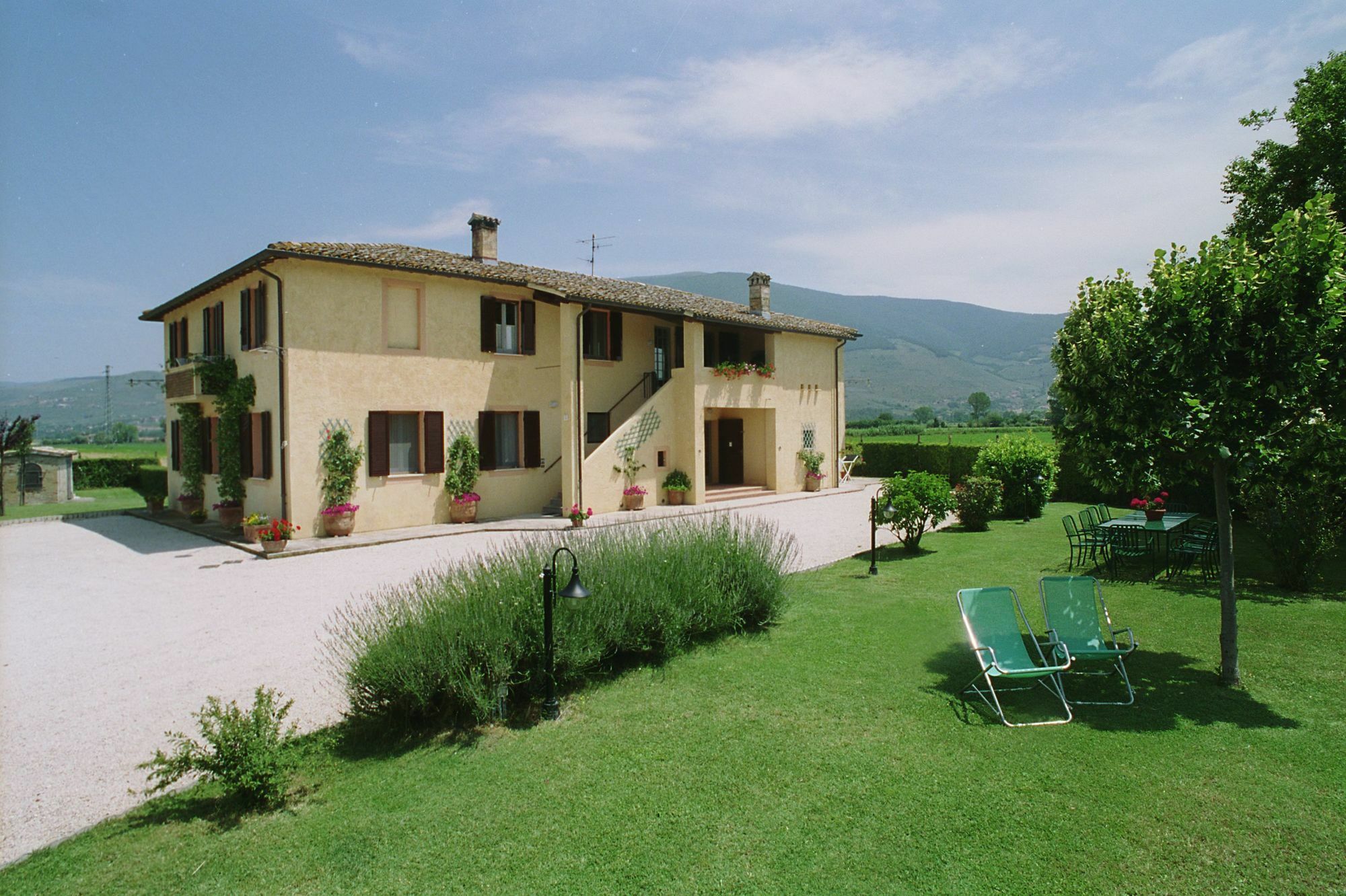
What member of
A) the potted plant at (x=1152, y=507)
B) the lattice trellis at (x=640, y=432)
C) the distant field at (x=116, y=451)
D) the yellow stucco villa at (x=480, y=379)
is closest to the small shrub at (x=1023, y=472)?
the potted plant at (x=1152, y=507)

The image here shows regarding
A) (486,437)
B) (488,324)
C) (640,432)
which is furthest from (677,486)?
(488,324)

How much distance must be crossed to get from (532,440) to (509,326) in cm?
306

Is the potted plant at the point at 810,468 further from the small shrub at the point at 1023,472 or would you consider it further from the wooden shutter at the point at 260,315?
the wooden shutter at the point at 260,315

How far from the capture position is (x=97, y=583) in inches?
442

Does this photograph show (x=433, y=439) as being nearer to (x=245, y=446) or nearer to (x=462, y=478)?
(x=462, y=478)

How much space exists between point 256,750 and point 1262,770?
6.25 metres

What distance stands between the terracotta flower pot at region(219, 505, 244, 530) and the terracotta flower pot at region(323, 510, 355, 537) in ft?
10.2

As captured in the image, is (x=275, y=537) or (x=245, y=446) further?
(x=245, y=446)

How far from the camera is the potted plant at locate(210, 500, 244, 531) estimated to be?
16.3 metres

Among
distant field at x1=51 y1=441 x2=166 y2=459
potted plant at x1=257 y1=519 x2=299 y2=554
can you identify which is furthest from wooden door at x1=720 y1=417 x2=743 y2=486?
distant field at x1=51 y1=441 x2=166 y2=459

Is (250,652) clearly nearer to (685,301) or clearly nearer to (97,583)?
(97,583)

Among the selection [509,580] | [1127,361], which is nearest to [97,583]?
[509,580]

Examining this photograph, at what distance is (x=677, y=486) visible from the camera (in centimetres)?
2012

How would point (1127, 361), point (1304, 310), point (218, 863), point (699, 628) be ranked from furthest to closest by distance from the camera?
point (699, 628)
point (1127, 361)
point (1304, 310)
point (218, 863)
